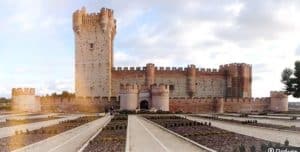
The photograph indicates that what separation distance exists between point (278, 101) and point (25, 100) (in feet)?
100

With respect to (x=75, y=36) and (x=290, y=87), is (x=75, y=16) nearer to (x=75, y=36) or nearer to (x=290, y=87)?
(x=75, y=36)

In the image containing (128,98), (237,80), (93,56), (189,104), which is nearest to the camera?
(128,98)

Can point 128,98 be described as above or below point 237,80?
below

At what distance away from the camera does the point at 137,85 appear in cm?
5762

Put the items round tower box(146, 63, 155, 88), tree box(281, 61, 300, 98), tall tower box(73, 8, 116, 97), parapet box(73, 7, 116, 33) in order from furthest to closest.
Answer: round tower box(146, 63, 155, 88) → parapet box(73, 7, 116, 33) → tall tower box(73, 8, 116, 97) → tree box(281, 61, 300, 98)

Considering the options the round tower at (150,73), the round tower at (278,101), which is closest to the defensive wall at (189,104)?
the round tower at (278,101)

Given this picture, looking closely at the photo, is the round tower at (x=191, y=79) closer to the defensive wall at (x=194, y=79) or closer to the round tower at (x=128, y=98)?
the defensive wall at (x=194, y=79)

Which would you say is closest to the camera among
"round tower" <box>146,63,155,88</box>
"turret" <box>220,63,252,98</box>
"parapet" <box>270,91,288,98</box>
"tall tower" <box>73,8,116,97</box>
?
"parapet" <box>270,91,288,98</box>

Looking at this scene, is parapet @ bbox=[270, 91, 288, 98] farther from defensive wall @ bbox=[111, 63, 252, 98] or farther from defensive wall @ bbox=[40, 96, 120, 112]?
defensive wall @ bbox=[40, 96, 120, 112]

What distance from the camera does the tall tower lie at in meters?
60.3

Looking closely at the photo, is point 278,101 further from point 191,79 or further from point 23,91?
point 23,91

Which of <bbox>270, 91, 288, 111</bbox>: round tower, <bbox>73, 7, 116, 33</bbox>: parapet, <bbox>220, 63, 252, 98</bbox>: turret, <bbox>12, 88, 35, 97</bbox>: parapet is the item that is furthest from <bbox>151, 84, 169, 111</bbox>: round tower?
<bbox>220, 63, 252, 98</bbox>: turret

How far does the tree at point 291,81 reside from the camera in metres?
54.9

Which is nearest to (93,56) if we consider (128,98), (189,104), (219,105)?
(128,98)
